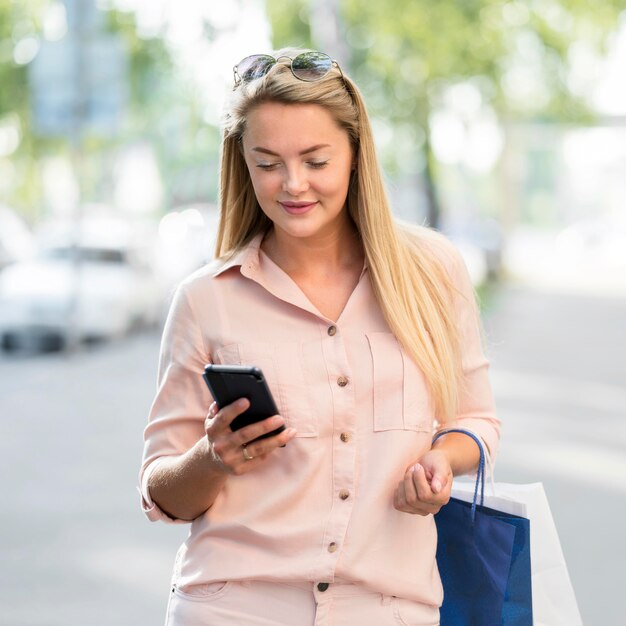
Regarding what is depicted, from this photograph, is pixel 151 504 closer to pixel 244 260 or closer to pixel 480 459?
pixel 244 260

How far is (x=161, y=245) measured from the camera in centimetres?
1764

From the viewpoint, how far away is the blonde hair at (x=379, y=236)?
212cm

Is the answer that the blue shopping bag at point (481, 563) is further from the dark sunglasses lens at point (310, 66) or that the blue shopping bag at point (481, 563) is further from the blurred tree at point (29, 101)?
the blurred tree at point (29, 101)

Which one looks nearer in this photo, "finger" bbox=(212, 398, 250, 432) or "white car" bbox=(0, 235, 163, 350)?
"finger" bbox=(212, 398, 250, 432)

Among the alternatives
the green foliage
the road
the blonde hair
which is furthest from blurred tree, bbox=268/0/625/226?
the blonde hair

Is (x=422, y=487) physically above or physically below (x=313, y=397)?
below

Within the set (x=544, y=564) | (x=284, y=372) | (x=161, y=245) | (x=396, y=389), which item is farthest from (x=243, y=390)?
(x=161, y=245)

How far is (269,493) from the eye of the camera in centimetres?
210

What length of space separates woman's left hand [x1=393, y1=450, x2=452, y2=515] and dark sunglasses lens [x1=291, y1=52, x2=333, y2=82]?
2.35 ft

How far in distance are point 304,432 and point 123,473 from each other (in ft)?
18.9

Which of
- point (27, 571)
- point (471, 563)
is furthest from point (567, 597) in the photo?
point (27, 571)

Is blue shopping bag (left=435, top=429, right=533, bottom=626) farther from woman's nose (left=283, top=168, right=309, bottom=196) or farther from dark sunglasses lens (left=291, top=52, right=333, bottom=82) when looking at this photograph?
dark sunglasses lens (left=291, top=52, right=333, bottom=82)

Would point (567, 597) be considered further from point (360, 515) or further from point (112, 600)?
point (112, 600)

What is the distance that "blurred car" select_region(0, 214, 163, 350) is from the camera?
1412 centimetres
